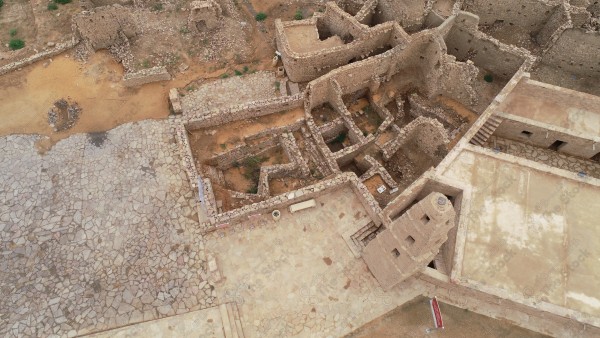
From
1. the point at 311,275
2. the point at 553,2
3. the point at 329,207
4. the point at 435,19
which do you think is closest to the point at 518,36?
the point at 553,2

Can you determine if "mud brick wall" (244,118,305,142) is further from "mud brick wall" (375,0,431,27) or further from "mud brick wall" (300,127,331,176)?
"mud brick wall" (375,0,431,27)

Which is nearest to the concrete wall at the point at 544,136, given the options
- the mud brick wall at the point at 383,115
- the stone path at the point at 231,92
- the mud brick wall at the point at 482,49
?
the mud brick wall at the point at 482,49

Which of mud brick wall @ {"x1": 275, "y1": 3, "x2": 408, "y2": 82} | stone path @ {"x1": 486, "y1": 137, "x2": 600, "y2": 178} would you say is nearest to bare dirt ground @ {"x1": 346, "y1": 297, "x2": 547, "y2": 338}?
stone path @ {"x1": 486, "y1": 137, "x2": 600, "y2": 178}

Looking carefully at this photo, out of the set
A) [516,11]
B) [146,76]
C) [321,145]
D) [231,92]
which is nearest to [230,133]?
[231,92]

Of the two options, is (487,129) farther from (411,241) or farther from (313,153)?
(411,241)

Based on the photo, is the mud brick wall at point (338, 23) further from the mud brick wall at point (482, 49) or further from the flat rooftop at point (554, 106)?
the flat rooftop at point (554, 106)
